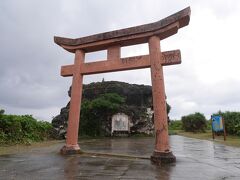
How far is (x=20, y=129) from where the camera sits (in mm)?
12445

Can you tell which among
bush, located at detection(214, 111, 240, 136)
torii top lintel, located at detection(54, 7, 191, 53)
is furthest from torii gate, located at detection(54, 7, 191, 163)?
bush, located at detection(214, 111, 240, 136)

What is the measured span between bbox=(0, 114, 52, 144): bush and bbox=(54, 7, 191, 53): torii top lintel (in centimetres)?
622

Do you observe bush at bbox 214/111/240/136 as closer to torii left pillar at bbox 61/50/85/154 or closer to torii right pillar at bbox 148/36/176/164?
torii right pillar at bbox 148/36/176/164

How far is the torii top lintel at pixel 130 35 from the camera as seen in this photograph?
644 centimetres

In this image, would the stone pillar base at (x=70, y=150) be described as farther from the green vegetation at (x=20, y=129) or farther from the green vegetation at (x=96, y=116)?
the green vegetation at (x=96, y=116)

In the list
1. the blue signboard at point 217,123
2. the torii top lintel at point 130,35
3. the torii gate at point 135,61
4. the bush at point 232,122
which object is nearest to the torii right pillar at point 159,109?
the torii gate at point 135,61

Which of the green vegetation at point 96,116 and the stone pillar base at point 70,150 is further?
the green vegetation at point 96,116

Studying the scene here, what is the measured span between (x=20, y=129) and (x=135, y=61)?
906cm

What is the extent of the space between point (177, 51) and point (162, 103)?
5.45 feet

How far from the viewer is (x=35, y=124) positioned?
14.0 metres

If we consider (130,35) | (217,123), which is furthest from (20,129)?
(217,123)

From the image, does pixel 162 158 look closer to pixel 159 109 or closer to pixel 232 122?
pixel 159 109

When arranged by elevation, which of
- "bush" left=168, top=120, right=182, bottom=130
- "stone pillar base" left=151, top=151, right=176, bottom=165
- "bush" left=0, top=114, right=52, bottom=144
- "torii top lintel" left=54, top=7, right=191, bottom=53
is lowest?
"stone pillar base" left=151, top=151, right=176, bottom=165

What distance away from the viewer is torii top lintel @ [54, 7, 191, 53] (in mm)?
6438
